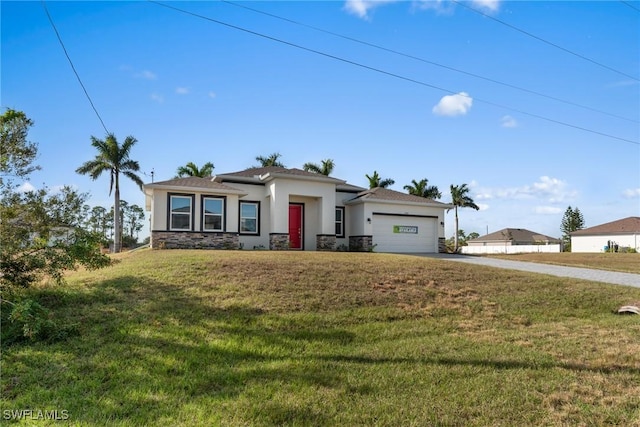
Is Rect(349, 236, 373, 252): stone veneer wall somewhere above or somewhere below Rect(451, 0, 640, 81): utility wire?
below

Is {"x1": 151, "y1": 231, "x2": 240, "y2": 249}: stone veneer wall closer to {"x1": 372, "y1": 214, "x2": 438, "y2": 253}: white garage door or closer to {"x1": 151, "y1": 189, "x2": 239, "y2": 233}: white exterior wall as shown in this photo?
{"x1": 151, "y1": 189, "x2": 239, "y2": 233}: white exterior wall

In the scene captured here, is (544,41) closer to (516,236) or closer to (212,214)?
(212,214)

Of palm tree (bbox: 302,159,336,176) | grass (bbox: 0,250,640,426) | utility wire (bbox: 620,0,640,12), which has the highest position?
utility wire (bbox: 620,0,640,12)

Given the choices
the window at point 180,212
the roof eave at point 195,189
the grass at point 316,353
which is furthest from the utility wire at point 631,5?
the window at point 180,212

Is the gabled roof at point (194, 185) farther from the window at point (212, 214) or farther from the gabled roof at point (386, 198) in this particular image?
the gabled roof at point (386, 198)

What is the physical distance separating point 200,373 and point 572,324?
7.21 meters

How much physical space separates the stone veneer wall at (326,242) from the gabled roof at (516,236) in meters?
42.5

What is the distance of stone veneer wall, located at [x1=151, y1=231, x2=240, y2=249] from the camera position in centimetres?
1595

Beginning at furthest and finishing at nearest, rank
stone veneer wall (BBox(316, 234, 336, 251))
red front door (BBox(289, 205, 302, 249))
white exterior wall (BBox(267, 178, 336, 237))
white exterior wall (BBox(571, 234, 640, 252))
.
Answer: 1. white exterior wall (BBox(571, 234, 640, 252))
2. red front door (BBox(289, 205, 302, 249))
3. stone veneer wall (BBox(316, 234, 336, 251))
4. white exterior wall (BBox(267, 178, 336, 237))

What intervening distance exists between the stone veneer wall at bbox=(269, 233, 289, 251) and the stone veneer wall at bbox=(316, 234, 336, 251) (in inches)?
72.9

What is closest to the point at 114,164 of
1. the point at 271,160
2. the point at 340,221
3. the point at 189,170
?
the point at 189,170

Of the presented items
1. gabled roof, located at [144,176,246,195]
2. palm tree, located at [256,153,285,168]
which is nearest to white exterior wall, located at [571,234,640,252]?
palm tree, located at [256,153,285,168]

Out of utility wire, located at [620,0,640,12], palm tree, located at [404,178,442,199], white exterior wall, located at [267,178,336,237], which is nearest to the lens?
utility wire, located at [620,0,640,12]

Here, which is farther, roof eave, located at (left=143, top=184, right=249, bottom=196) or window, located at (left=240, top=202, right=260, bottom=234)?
window, located at (left=240, top=202, right=260, bottom=234)
